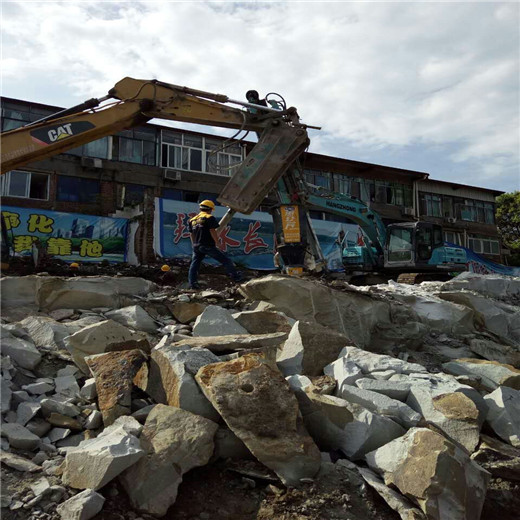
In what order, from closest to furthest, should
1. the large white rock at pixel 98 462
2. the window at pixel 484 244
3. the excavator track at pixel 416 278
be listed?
the large white rock at pixel 98 462
the excavator track at pixel 416 278
the window at pixel 484 244

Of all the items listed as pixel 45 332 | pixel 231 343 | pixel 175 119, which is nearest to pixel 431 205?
pixel 175 119

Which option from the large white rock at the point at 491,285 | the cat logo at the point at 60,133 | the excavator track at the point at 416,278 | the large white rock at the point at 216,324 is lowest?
the large white rock at the point at 216,324

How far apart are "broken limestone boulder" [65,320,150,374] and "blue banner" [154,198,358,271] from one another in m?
11.7

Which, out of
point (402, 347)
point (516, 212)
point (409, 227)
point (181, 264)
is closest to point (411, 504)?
point (402, 347)

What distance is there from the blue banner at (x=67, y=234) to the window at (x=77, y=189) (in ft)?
9.35

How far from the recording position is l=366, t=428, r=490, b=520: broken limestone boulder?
2.70 m

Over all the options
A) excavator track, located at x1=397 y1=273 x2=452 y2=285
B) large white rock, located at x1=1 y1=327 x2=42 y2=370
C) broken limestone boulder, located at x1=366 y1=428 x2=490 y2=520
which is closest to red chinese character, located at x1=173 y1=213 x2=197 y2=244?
excavator track, located at x1=397 y1=273 x2=452 y2=285

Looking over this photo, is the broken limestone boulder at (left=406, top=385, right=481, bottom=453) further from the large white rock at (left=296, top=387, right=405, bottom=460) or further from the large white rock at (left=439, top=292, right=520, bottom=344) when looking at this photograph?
the large white rock at (left=439, top=292, right=520, bottom=344)

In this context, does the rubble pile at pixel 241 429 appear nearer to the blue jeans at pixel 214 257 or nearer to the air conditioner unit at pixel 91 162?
the blue jeans at pixel 214 257

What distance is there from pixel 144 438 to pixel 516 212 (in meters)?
32.8

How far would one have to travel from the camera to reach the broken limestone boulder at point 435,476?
8.85 ft

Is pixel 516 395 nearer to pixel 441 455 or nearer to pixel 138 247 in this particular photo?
pixel 441 455

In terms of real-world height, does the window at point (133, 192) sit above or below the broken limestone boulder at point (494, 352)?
above

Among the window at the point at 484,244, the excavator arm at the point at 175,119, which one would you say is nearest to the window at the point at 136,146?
the excavator arm at the point at 175,119
